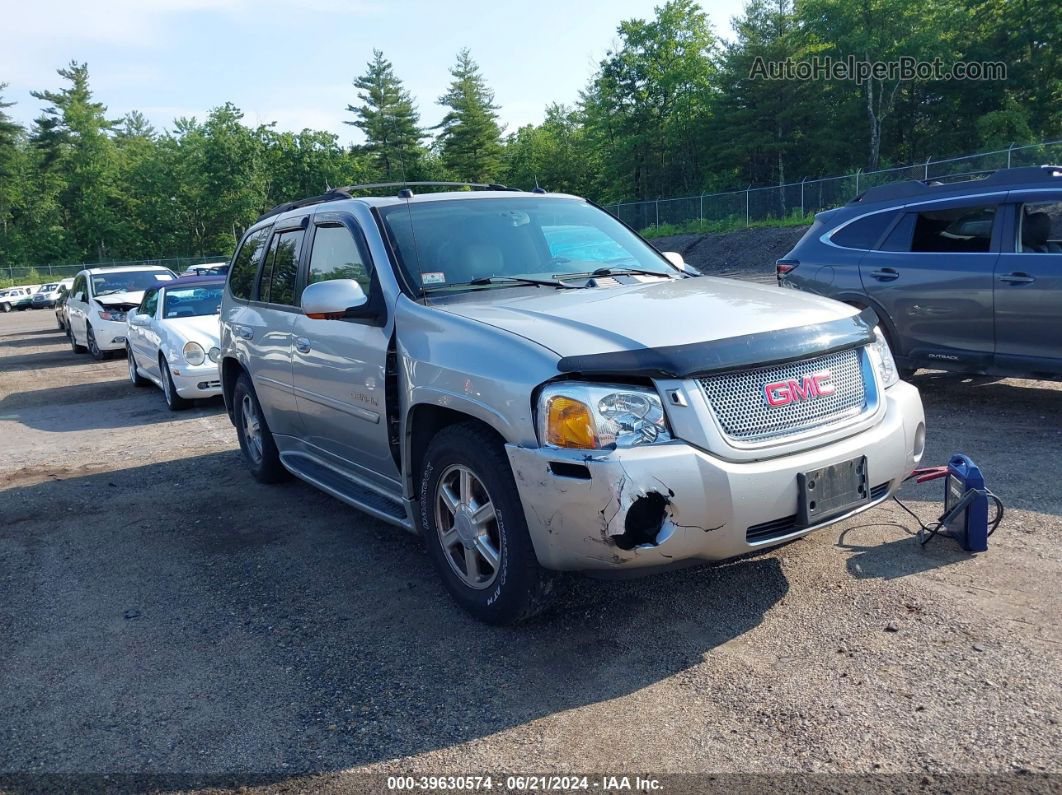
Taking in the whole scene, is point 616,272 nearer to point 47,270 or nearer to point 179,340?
point 179,340

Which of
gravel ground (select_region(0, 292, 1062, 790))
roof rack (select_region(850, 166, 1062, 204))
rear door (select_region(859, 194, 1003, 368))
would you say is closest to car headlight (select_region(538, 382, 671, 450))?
gravel ground (select_region(0, 292, 1062, 790))

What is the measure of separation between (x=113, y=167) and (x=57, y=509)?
86722 millimetres

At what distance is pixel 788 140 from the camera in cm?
5169

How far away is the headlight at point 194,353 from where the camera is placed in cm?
1047

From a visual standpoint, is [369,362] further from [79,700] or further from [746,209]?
[746,209]

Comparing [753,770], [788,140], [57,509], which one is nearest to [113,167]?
[788,140]

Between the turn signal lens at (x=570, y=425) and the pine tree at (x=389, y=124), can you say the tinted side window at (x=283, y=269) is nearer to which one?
the turn signal lens at (x=570, y=425)

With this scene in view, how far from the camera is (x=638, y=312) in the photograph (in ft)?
12.7

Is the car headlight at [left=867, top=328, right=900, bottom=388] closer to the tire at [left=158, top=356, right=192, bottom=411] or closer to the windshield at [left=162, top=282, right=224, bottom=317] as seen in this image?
the tire at [left=158, top=356, right=192, bottom=411]

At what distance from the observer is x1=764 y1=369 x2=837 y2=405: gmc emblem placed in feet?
11.6

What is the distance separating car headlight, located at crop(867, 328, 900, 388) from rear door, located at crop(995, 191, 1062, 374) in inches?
132

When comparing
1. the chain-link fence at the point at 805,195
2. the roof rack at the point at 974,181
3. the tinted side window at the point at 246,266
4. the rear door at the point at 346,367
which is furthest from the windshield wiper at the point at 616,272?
the chain-link fence at the point at 805,195

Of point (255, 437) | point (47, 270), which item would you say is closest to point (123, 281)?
point (255, 437)

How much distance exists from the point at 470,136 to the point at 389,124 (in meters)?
7.72
